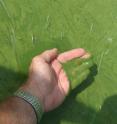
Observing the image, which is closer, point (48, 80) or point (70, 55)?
point (48, 80)

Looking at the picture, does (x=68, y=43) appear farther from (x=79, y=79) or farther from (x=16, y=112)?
(x=16, y=112)

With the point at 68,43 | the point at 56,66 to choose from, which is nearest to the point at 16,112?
the point at 56,66

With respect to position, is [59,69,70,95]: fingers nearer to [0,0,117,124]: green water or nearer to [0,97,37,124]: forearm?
[0,0,117,124]: green water

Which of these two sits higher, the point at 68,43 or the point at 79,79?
the point at 68,43

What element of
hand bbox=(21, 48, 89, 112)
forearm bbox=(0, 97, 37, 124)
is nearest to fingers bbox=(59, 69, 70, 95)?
hand bbox=(21, 48, 89, 112)

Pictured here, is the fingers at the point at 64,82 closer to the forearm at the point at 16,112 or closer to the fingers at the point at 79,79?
the fingers at the point at 79,79

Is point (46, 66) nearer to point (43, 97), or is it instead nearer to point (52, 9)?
point (43, 97)
